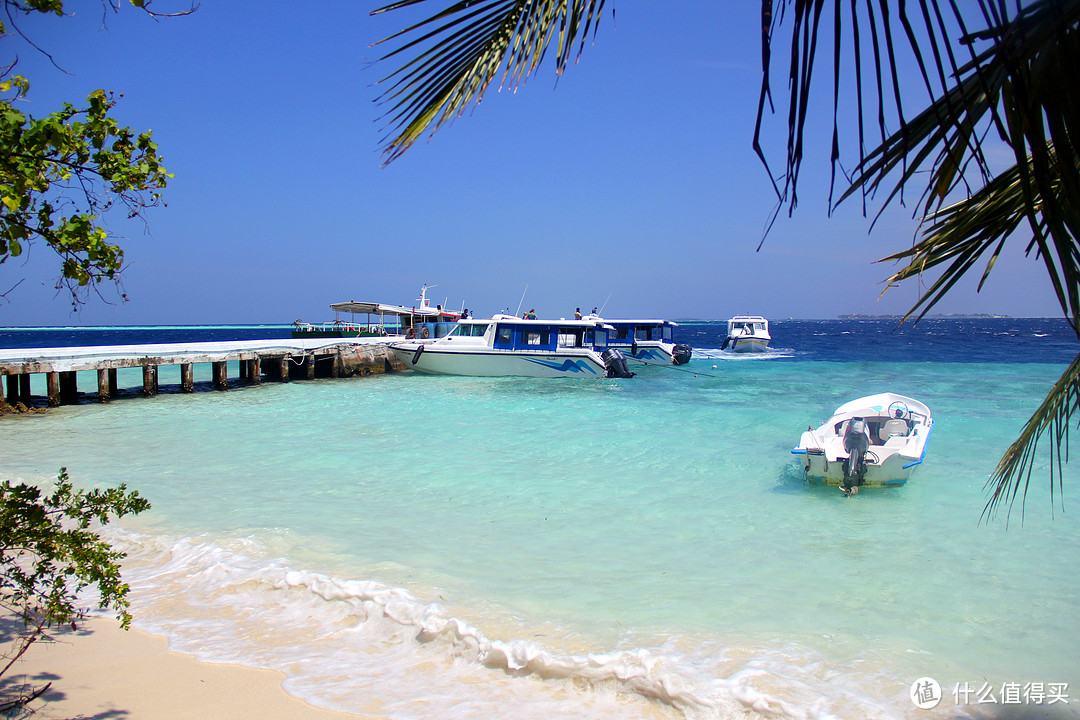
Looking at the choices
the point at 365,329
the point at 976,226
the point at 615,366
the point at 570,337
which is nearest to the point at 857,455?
the point at 976,226

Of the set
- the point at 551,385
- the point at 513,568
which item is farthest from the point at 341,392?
the point at 513,568

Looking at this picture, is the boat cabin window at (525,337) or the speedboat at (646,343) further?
the speedboat at (646,343)

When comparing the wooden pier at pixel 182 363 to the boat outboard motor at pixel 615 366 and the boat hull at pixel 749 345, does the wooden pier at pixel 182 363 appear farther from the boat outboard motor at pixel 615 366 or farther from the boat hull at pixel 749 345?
the boat hull at pixel 749 345

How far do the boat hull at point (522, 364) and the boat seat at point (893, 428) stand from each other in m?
14.2

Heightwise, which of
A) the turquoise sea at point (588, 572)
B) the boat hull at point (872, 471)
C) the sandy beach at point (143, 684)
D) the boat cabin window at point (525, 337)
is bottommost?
the turquoise sea at point (588, 572)

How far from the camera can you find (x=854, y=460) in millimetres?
8609

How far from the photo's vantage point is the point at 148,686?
3787mm

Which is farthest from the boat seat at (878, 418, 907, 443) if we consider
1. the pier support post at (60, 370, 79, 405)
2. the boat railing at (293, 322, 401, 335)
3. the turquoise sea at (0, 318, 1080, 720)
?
the boat railing at (293, 322, 401, 335)

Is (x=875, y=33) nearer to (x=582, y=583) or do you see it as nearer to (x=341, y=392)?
(x=582, y=583)

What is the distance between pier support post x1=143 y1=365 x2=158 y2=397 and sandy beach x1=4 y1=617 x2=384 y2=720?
16833 mm

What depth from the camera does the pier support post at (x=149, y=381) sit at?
752 inches

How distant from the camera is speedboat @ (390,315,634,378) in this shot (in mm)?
23844

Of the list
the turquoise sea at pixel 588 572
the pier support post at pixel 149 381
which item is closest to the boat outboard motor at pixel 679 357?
the turquoise sea at pixel 588 572

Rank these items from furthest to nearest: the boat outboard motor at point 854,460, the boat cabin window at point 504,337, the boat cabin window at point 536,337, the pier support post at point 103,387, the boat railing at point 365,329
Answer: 1. the boat railing at point 365,329
2. the boat cabin window at point 536,337
3. the boat cabin window at point 504,337
4. the pier support post at point 103,387
5. the boat outboard motor at point 854,460
